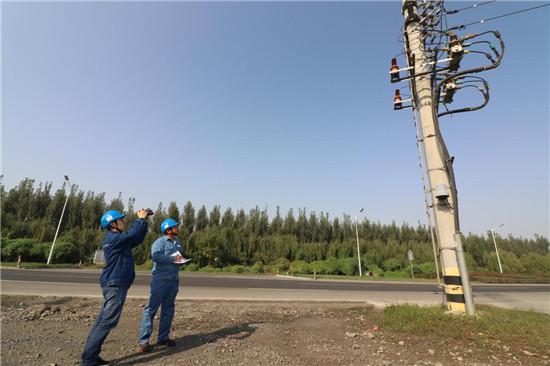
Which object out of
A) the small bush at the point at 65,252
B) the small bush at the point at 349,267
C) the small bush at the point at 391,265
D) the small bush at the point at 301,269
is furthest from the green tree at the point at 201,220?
the small bush at the point at 391,265

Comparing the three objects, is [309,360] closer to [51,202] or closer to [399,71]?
[399,71]

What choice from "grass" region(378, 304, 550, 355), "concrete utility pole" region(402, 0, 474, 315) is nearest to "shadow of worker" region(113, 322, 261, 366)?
"grass" region(378, 304, 550, 355)

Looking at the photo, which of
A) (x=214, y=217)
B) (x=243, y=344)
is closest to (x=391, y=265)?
(x=214, y=217)

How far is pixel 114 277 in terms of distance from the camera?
3.38 m

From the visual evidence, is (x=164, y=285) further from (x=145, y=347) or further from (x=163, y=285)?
(x=145, y=347)

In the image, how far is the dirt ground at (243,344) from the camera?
3.35m

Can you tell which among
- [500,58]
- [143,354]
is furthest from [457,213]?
[143,354]

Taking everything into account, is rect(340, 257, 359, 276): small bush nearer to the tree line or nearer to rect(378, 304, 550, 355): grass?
the tree line

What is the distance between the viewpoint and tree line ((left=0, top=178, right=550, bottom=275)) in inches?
1339

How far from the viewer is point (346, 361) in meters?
3.35

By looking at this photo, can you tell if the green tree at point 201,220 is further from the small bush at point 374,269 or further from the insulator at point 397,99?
the insulator at point 397,99

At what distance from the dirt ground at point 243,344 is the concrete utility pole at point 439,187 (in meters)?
1.95

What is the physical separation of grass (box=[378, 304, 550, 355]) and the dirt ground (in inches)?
7.5

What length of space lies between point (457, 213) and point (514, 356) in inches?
120
